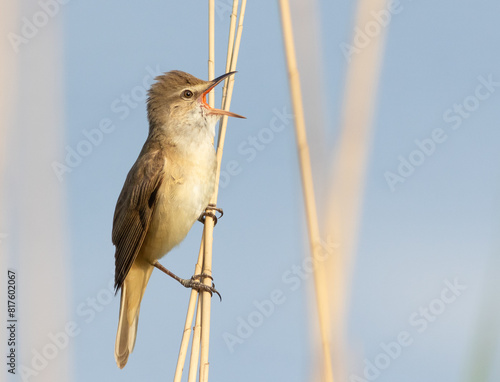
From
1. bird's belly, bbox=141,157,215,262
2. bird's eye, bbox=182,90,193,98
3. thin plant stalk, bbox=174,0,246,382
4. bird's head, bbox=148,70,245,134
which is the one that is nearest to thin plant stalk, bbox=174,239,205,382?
thin plant stalk, bbox=174,0,246,382

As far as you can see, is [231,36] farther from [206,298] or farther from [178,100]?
[206,298]

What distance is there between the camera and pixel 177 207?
360cm

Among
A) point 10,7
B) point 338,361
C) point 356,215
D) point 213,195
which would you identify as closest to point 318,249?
point 356,215

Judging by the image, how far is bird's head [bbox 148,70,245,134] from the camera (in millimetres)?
3648

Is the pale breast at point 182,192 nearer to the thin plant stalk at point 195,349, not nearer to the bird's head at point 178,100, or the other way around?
the bird's head at point 178,100

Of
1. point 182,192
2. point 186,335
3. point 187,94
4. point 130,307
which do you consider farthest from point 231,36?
point 130,307

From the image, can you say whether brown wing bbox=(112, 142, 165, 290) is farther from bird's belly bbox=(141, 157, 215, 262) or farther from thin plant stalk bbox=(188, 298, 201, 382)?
thin plant stalk bbox=(188, 298, 201, 382)

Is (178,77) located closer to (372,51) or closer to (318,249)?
(372,51)

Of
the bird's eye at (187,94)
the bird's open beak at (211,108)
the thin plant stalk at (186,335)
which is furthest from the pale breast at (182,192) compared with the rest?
the thin plant stalk at (186,335)

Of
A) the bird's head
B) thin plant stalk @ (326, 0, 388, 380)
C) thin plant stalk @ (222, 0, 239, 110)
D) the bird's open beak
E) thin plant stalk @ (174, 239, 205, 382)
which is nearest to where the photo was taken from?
thin plant stalk @ (326, 0, 388, 380)

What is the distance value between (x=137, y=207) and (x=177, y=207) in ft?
1.07

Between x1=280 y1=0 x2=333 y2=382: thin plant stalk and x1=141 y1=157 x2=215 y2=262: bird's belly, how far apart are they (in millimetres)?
1446

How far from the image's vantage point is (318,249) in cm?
193

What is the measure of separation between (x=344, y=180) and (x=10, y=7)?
1.42 meters
